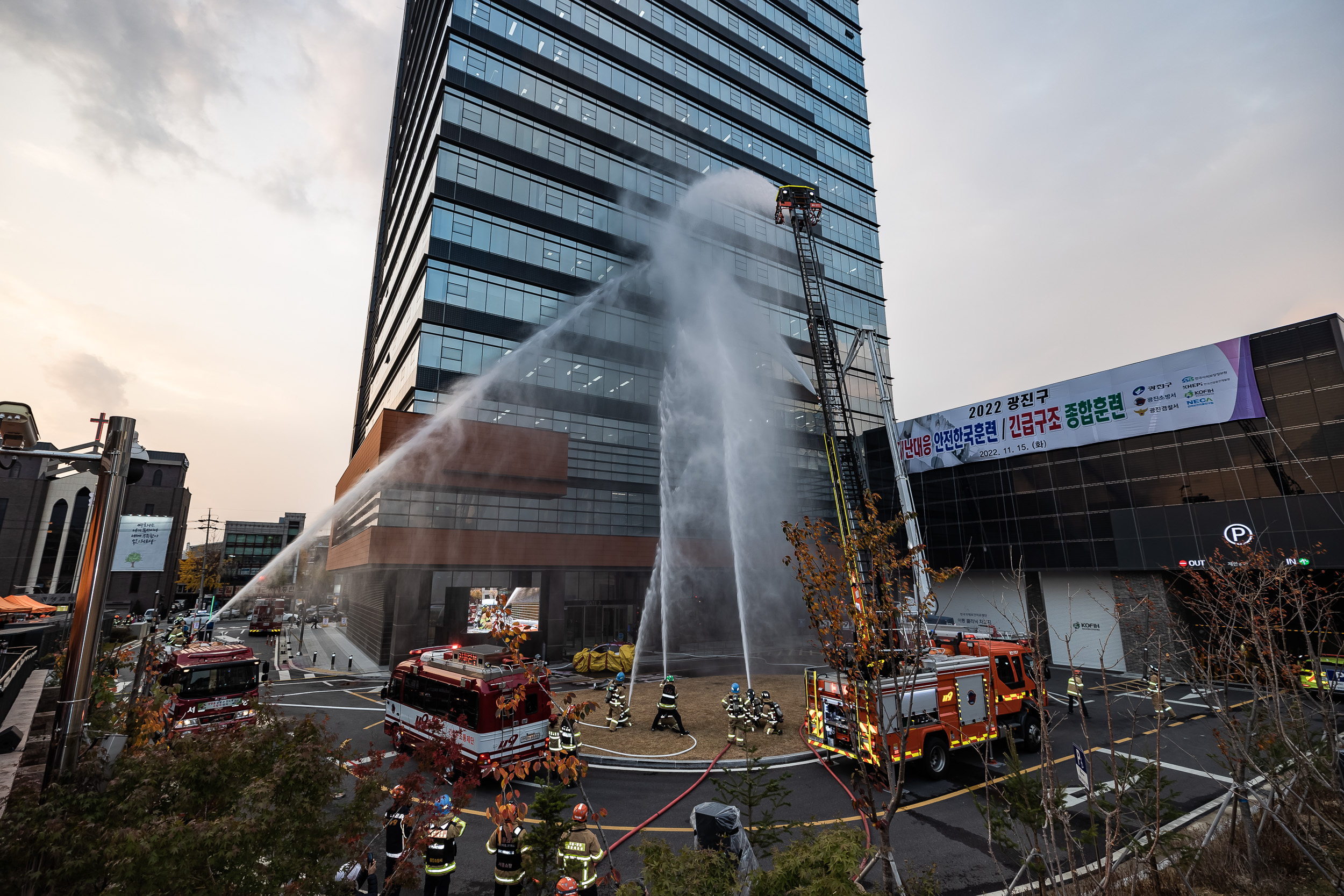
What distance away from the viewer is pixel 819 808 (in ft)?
38.3

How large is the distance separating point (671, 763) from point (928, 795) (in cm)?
591

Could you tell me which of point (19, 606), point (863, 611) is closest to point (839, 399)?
point (863, 611)

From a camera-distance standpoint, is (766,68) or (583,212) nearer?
(583,212)

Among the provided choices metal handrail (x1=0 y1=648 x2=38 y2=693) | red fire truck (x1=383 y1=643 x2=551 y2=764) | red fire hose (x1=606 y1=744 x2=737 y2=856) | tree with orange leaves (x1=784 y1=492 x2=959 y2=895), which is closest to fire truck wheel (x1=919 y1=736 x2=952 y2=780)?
red fire hose (x1=606 y1=744 x2=737 y2=856)

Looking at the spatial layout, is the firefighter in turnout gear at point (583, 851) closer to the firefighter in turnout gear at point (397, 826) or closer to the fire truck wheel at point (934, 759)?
the firefighter in turnout gear at point (397, 826)

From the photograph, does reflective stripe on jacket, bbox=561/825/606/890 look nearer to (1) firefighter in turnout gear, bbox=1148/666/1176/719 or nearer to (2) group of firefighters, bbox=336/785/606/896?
(2) group of firefighters, bbox=336/785/606/896

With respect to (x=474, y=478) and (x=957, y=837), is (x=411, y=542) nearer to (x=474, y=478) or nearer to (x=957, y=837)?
(x=474, y=478)

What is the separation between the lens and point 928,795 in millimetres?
12594

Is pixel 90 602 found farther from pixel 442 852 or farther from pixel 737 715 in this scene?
pixel 737 715

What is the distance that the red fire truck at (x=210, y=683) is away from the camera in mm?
14781

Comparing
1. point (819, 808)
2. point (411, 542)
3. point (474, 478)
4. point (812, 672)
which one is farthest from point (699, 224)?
point (819, 808)

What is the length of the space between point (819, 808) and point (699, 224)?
4019 centimetres

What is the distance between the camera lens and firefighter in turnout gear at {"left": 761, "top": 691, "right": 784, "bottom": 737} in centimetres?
1652

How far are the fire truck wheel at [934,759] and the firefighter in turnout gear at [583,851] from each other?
9090mm
